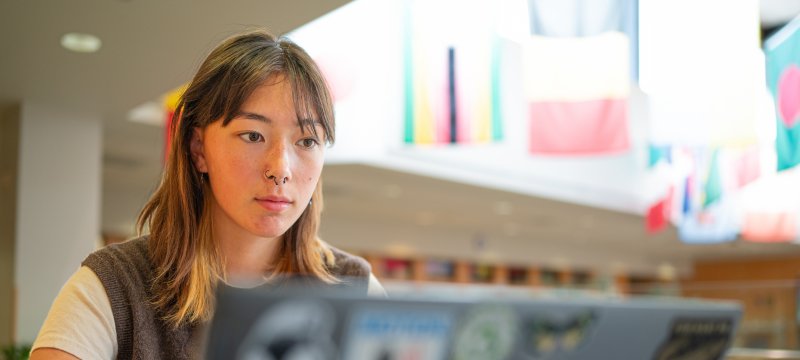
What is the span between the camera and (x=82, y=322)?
1.10m

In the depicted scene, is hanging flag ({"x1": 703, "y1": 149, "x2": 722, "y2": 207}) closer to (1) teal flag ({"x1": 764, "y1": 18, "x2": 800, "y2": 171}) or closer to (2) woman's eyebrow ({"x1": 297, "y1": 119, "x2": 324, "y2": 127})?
(1) teal flag ({"x1": 764, "y1": 18, "x2": 800, "y2": 171})

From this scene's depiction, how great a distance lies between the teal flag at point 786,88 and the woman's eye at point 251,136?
4.98m

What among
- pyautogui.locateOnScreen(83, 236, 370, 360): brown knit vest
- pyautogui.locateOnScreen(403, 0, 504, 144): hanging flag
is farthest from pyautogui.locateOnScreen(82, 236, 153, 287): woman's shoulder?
pyautogui.locateOnScreen(403, 0, 504, 144): hanging flag

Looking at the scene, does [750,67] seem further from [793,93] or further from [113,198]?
[113,198]

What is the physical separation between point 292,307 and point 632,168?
13.2 metres

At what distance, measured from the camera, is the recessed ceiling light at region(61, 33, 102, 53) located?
205 inches

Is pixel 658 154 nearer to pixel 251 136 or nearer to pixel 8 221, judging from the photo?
pixel 8 221

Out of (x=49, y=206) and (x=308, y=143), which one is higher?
(x=308, y=143)

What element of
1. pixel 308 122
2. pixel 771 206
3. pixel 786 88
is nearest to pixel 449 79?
pixel 786 88

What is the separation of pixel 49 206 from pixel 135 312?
630 cm

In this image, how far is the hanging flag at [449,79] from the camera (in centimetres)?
625

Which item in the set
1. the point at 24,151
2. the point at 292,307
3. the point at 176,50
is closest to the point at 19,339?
the point at 24,151

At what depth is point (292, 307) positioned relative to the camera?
0.57 metres

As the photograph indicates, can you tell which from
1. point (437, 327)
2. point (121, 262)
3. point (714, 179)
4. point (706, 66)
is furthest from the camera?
point (714, 179)
